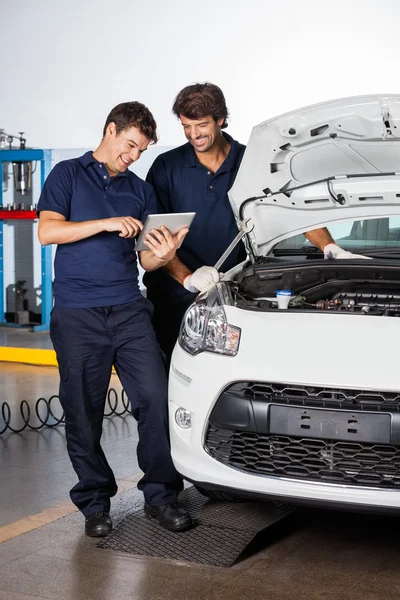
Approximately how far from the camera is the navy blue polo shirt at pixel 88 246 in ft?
11.6

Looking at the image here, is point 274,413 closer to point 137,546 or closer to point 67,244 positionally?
point 137,546

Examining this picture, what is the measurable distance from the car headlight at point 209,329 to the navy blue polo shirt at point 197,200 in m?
0.75

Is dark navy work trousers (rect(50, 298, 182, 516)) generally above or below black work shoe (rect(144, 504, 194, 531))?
Result: above

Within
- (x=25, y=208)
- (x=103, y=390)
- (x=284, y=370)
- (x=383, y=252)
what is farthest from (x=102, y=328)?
(x=25, y=208)

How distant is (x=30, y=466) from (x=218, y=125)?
1.98 meters

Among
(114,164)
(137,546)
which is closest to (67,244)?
(114,164)

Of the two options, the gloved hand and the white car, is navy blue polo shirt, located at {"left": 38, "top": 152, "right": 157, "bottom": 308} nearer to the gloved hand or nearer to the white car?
the white car

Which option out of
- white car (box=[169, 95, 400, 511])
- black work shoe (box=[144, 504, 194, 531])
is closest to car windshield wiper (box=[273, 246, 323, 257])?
white car (box=[169, 95, 400, 511])

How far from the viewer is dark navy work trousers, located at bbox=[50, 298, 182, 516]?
3.52m

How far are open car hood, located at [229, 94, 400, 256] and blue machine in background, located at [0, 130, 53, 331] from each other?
5.87 m

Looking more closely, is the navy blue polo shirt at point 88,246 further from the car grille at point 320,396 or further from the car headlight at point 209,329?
the car grille at point 320,396

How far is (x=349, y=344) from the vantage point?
2986 mm

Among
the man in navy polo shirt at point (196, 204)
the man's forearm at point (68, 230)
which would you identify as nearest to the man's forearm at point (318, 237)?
A: the man in navy polo shirt at point (196, 204)

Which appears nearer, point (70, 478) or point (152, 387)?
point (152, 387)
